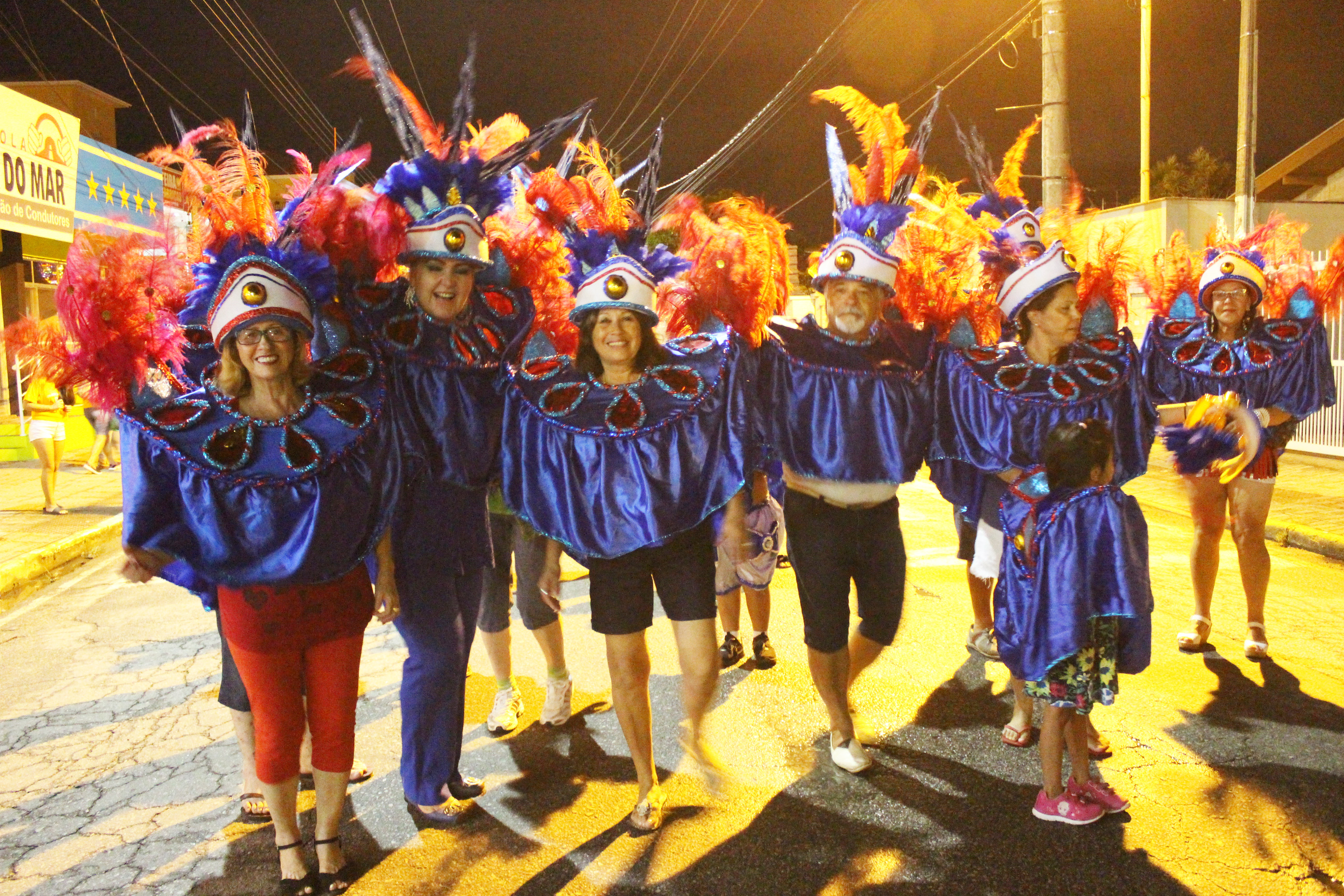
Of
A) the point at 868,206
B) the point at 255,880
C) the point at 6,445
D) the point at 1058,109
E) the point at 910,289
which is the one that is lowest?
the point at 255,880

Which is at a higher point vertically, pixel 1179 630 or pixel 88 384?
pixel 88 384

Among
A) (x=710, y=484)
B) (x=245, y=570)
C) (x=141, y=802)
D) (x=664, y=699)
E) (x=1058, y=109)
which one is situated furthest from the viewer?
(x=1058, y=109)

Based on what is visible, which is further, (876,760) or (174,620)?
(174,620)

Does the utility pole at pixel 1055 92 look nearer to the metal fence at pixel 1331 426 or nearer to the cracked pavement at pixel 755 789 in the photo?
the metal fence at pixel 1331 426

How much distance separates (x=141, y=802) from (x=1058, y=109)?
37.8 ft

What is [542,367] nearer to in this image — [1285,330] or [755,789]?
[755,789]

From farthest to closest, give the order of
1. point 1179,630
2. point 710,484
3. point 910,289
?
point 1179,630 < point 910,289 < point 710,484

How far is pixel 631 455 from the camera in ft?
11.1

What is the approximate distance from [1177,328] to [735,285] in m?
2.77

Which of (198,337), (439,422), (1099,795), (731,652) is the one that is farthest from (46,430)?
(1099,795)

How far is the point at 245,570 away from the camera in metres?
2.93

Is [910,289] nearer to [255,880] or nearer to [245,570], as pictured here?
[245,570]

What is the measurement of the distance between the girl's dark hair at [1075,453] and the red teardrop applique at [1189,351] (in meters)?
1.90

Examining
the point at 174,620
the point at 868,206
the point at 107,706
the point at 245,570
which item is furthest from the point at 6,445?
the point at 868,206
